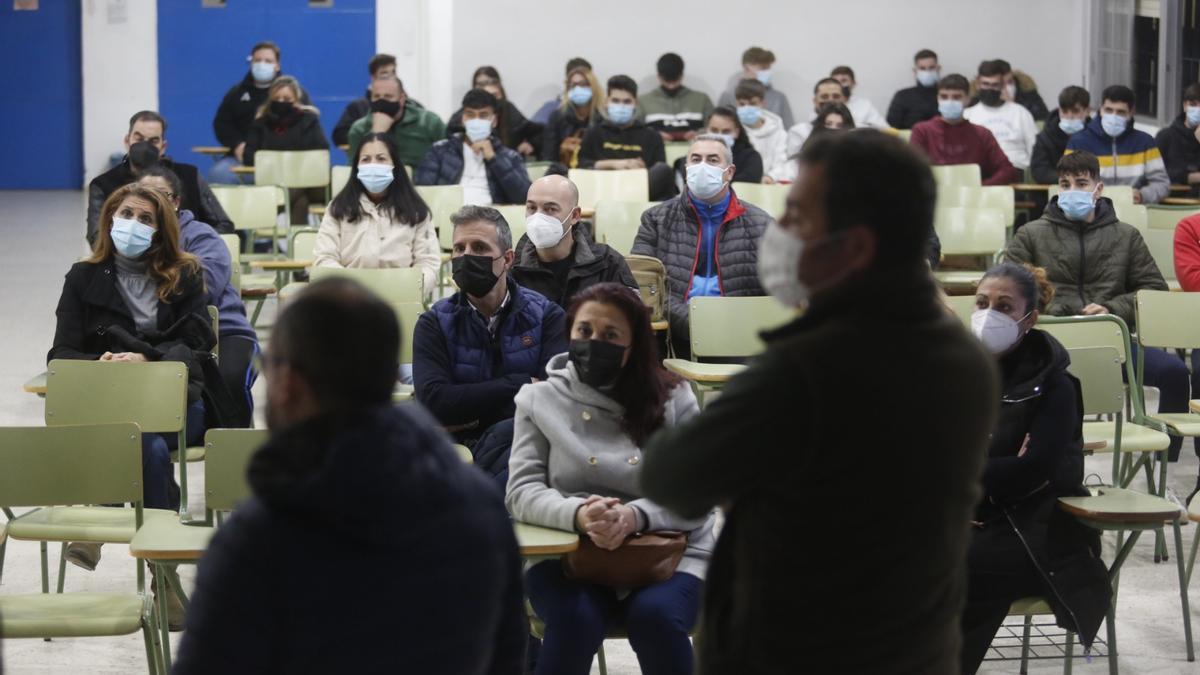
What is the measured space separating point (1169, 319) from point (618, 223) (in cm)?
275

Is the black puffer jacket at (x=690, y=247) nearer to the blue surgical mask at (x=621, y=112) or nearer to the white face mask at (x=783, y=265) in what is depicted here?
the blue surgical mask at (x=621, y=112)

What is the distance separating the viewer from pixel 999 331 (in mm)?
3924

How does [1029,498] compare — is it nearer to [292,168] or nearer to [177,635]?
[177,635]

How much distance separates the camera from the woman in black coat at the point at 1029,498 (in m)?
3.72

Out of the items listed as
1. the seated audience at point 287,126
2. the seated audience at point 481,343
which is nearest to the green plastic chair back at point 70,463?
the seated audience at point 481,343

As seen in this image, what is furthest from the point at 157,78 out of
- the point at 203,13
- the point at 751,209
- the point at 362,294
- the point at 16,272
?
the point at 362,294

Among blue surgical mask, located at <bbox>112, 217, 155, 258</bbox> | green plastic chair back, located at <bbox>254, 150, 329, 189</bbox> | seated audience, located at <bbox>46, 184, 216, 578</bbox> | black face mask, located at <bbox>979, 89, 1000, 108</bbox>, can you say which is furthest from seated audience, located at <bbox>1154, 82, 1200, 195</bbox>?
blue surgical mask, located at <bbox>112, 217, 155, 258</bbox>

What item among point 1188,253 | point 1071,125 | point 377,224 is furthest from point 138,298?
point 1071,125

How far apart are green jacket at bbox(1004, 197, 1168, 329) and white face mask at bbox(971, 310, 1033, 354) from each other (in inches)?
Answer: 106

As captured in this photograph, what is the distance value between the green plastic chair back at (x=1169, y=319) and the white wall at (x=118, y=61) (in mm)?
10361

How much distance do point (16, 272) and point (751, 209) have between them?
5.87 m

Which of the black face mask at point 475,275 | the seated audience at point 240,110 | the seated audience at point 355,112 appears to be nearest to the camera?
the black face mask at point 475,275

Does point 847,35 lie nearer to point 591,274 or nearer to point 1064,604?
point 591,274

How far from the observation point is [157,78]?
13.8 m
